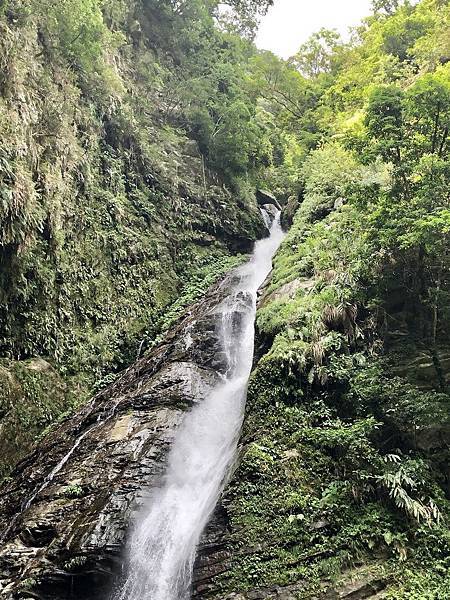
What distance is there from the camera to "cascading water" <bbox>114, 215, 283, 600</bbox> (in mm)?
6824

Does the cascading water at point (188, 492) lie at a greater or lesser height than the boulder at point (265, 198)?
lesser

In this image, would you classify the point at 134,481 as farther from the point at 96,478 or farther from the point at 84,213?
the point at 84,213

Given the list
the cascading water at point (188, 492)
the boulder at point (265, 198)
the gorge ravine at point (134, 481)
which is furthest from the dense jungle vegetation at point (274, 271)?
the boulder at point (265, 198)

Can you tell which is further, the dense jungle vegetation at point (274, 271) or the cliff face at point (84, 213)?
the cliff face at point (84, 213)

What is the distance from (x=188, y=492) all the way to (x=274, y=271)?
7402mm

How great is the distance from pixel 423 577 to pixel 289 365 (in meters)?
3.73

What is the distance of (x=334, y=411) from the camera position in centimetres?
793

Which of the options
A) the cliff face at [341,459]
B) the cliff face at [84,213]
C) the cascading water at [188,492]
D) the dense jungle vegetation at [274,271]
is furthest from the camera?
the cliff face at [84,213]

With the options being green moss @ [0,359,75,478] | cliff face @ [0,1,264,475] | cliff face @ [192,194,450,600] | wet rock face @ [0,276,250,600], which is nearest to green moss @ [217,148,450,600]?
cliff face @ [192,194,450,600]

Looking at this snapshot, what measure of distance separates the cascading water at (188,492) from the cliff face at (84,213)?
3559 millimetres

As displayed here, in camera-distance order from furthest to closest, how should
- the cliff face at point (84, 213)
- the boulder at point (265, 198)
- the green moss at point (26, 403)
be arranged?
the boulder at point (265, 198) → the cliff face at point (84, 213) → the green moss at point (26, 403)

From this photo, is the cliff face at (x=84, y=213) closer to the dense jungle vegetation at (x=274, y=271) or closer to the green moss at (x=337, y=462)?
the dense jungle vegetation at (x=274, y=271)

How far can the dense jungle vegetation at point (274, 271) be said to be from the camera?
6.44 m

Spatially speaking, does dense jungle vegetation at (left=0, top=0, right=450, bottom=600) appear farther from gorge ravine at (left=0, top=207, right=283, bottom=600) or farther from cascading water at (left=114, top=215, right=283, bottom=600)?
gorge ravine at (left=0, top=207, right=283, bottom=600)
